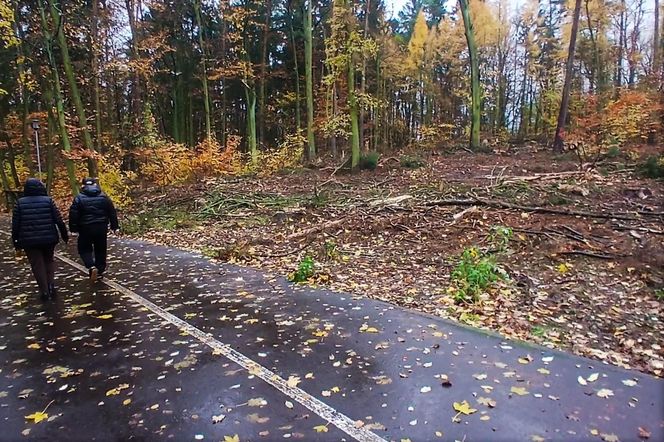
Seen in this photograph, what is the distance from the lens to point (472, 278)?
6465 millimetres

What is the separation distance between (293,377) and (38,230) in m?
4.81

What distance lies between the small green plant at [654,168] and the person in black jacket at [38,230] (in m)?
14.9

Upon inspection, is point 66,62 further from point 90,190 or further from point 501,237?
point 501,237

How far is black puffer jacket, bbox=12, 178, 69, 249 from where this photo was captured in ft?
20.8

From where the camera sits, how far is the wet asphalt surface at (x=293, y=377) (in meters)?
3.19

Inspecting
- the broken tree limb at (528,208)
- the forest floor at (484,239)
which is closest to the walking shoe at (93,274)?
the forest floor at (484,239)

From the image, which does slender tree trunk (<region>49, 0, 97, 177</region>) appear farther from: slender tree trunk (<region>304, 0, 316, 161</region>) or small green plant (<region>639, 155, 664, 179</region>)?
small green plant (<region>639, 155, 664, 179</region>)

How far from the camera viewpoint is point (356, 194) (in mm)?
14492

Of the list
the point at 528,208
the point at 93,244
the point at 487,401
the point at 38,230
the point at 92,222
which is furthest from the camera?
the point at 528,208

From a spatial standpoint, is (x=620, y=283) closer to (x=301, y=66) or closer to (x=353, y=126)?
(x=353, y=126)

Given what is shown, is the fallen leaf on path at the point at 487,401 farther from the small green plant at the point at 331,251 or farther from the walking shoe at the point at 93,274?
the walking shoe at the point at 93,274

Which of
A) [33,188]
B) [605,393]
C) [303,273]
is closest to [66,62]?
[33,188]

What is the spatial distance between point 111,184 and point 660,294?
766 inches

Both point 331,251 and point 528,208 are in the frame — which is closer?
point 331,251
